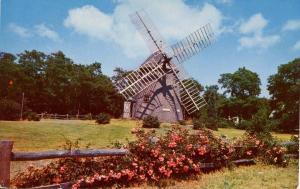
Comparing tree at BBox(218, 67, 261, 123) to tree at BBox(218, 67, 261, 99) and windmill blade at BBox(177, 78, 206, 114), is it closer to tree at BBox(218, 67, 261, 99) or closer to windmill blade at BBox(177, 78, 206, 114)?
tree at BBox(218, 67, 261, 99)

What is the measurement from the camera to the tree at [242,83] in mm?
57500

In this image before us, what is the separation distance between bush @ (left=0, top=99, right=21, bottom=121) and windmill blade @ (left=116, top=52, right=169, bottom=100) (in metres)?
6.82

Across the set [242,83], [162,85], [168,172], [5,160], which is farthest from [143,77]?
[242,83]

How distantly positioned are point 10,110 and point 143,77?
9.13 m

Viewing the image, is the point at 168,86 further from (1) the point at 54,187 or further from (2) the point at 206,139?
(1) the point at 54,187

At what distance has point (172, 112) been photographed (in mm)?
28266

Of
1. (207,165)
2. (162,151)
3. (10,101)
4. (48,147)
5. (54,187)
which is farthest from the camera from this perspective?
(10,101)

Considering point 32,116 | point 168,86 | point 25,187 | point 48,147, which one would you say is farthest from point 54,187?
point 168,86

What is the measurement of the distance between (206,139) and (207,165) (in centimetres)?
63

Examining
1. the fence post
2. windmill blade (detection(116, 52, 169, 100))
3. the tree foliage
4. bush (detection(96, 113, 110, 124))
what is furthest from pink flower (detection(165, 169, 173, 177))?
the tree foliage

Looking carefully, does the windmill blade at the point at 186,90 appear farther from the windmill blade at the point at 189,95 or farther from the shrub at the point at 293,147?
the shrub at the point at 293,147

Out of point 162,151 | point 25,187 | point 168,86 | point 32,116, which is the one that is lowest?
point 25,187

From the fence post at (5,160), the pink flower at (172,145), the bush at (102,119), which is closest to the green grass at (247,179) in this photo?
the pink flower at (172,145)

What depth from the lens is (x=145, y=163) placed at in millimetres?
7750
